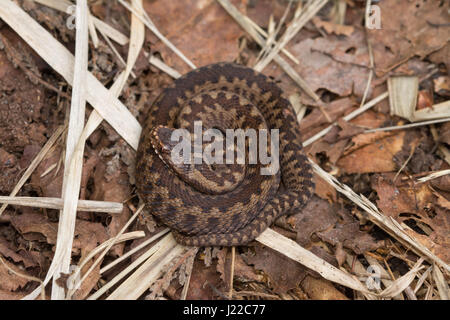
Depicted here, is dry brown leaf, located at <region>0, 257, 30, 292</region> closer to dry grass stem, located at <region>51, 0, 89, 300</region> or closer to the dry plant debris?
the dry plant debris

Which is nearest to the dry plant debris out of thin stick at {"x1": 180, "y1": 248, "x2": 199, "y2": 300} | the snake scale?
thin stick at {"x1": 180, "y1": 248, "x2": 199, "y2": 300}

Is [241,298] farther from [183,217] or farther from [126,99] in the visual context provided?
[126,99]

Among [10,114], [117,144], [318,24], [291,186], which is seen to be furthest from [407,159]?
[10,114]

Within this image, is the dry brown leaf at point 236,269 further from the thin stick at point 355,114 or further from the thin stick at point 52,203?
the thin stick at point 355,114

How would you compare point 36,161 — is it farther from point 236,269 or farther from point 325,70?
point 325,70

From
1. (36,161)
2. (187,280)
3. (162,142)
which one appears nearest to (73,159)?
(36,161)

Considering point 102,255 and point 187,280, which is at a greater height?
point 102,255

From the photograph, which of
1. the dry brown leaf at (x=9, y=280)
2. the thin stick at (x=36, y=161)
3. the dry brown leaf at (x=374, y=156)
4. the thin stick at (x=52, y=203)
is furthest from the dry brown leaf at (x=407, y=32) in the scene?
the dry brown leaf at (x=9, y=280)
